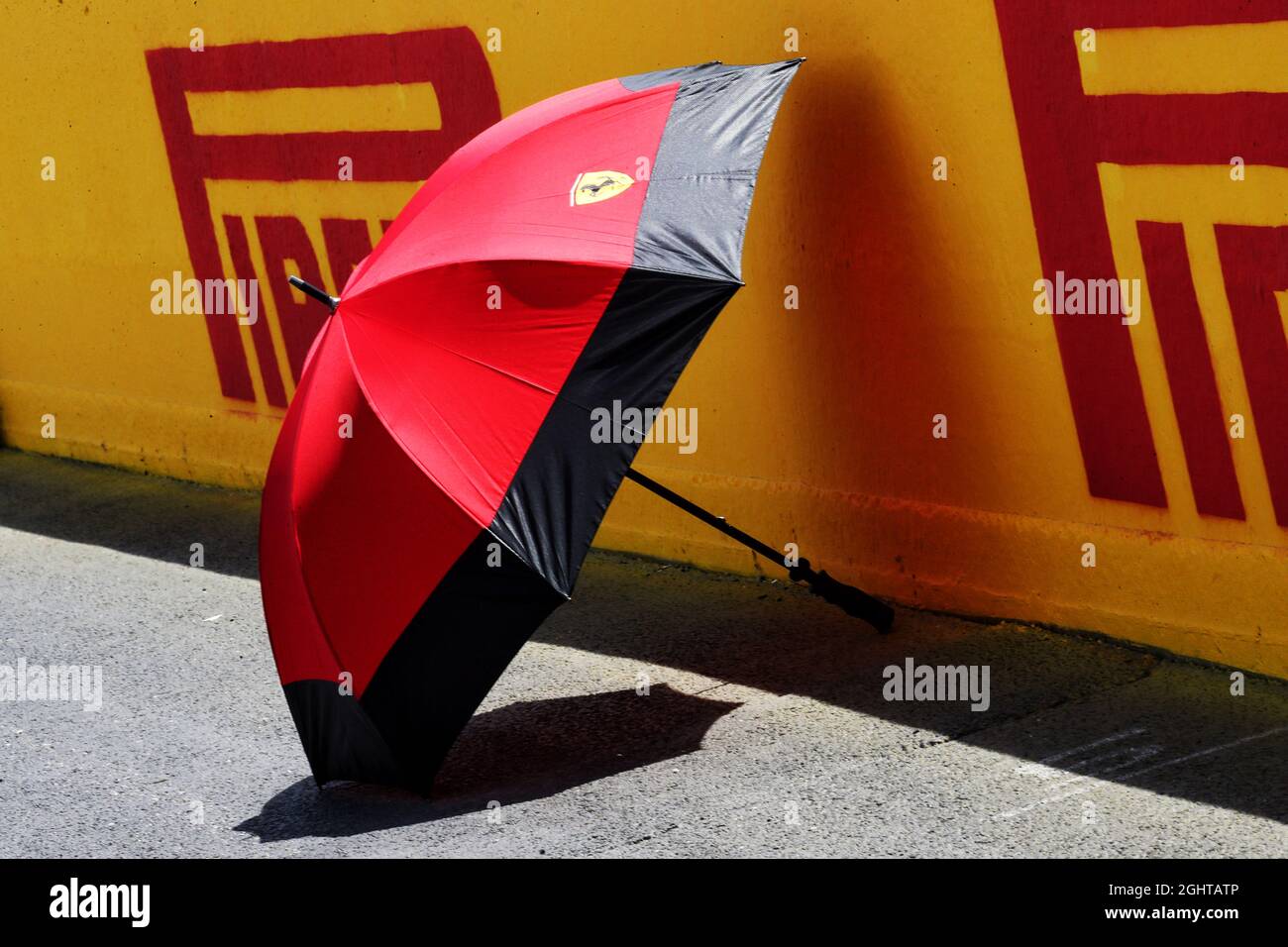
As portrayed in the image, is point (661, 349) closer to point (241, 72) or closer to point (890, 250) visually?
point (890, 250)

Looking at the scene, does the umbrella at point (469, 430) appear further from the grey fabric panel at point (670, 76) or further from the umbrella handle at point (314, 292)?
the grey fabric panel at point (670, 76)

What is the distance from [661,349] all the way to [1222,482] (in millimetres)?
1878

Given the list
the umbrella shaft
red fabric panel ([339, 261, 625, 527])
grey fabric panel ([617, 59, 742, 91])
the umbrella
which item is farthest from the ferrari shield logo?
the umbrella shaft

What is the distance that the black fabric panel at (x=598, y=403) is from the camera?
4.76 m

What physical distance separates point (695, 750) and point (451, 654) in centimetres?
94

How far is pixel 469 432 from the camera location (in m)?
4.90

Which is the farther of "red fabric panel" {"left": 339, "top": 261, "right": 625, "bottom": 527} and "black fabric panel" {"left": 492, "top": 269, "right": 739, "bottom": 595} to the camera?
"red fabric panel" {"left": 339, "top": 261, "right": 625, "bottom": 527}

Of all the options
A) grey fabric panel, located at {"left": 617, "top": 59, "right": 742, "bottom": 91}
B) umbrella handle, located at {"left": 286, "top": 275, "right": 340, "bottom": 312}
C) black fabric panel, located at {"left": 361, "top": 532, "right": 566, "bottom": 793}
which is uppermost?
grey fabric panel, located at {"left": 617, "top": 59, "right": 742, "bottom": 91}

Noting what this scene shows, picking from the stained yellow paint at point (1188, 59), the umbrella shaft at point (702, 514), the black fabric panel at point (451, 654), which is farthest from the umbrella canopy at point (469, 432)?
the stained yellow paint at point (1188, 59)

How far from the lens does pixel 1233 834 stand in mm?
4391

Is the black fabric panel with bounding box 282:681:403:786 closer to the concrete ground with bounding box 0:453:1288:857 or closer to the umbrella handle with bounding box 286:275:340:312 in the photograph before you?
the concrete ground with bounding box 0:453:1288:857

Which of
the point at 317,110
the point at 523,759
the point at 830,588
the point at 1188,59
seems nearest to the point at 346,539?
the point at 523,759

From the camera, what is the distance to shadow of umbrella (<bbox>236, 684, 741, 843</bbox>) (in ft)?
16.9

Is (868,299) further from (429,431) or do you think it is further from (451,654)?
(451,654)
